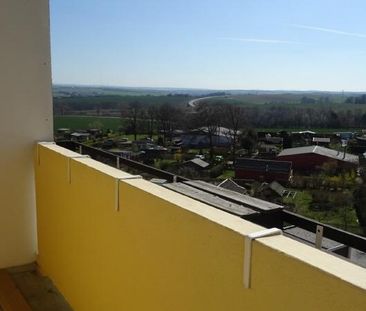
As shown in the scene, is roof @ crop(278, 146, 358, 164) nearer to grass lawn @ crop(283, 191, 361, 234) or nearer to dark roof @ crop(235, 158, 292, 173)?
dark roof @ crop(235, 158, 292, 173)

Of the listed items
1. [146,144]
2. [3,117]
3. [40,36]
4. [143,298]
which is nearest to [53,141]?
[3,117]

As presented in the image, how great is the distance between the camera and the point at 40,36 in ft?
9.67

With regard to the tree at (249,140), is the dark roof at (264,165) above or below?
below

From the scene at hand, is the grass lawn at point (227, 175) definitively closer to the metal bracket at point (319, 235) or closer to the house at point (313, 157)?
the house at point (313, 157)

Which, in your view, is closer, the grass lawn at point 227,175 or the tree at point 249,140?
the grass lawn at point 227,175

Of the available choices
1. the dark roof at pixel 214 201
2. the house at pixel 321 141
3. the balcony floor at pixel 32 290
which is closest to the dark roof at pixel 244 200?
the dark roof at pixel 214 201

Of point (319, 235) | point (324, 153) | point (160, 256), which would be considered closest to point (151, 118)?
point (324, 153)

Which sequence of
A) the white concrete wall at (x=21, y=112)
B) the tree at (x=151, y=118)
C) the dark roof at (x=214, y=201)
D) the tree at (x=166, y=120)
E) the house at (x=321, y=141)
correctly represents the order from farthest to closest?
the house at (x=321, y=141), the tree at (x=166, y=120), the tree at (x=151, y=118), the white concrete wall at (x=21, y=112), the dark roof at (x=214, y=201)

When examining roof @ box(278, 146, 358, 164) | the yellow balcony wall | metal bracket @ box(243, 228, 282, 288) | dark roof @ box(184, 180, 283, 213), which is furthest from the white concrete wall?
roof @ box(278, 146, 358, 164)

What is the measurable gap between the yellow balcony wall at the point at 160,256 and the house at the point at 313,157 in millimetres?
3640

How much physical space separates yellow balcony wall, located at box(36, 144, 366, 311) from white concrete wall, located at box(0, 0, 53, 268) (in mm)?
265

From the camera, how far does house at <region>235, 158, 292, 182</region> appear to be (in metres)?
4.91

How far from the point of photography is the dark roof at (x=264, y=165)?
504 centimetres

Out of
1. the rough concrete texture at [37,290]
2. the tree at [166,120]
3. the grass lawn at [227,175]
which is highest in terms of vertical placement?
the tree at [166,120]
